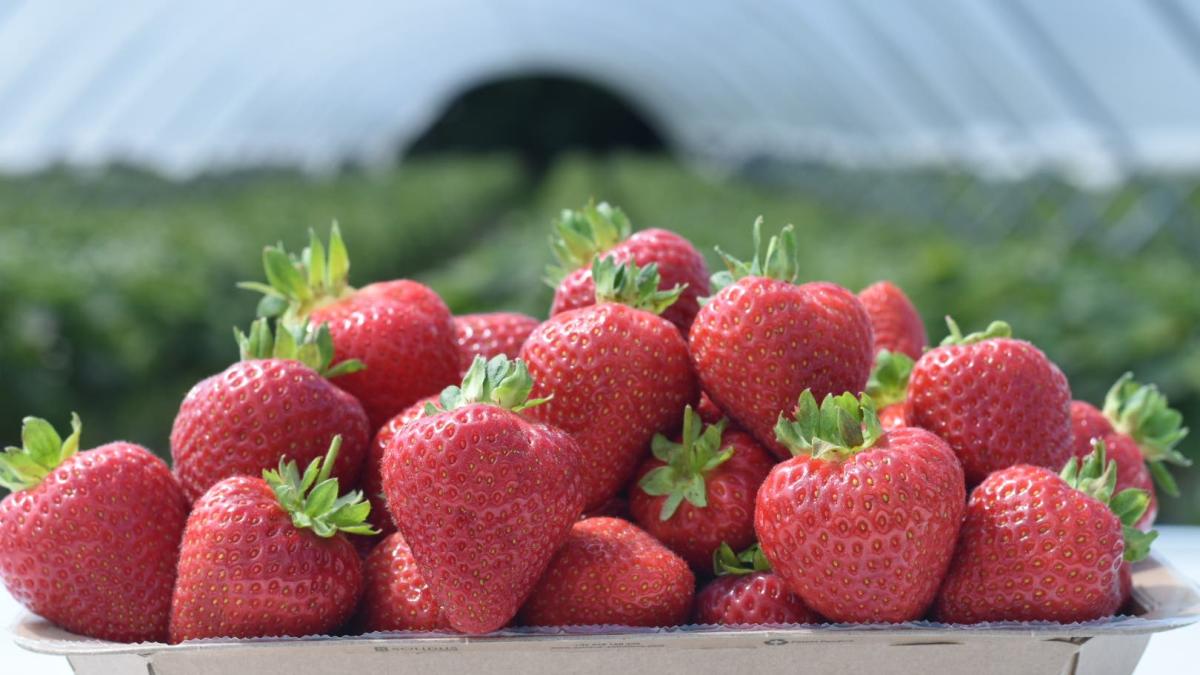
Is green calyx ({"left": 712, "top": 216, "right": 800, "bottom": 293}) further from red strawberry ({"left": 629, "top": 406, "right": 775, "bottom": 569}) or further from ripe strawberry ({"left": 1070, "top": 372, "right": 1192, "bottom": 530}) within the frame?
ripe strawberry ({"left": 1070, "top": 372, "right": 1192, "bottom": 530})

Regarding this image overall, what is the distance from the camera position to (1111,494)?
125 centimetres

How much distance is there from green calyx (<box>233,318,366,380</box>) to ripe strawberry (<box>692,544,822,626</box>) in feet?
1.36

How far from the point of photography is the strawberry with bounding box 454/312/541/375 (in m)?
1.51

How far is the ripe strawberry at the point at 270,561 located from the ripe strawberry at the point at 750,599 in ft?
0.99

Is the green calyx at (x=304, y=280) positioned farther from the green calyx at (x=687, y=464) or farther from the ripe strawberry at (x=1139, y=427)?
the ripe strawberry at (x=1139, y=427)

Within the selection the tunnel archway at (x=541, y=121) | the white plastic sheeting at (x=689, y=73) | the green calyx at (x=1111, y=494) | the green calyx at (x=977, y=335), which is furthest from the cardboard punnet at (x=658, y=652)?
the tunnel archway at (x=541, y=121)

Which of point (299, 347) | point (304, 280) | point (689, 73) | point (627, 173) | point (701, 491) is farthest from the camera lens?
point (689, 73)

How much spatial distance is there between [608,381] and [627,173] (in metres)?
21.9

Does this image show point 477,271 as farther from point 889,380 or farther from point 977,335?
point 977,335

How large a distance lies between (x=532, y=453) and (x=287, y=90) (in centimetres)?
2439

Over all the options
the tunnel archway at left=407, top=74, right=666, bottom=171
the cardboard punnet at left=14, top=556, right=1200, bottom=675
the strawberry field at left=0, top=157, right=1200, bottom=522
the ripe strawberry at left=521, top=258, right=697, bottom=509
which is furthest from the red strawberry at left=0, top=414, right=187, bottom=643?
the tunnel archway at left=407, top=74, right=666, bottom=171

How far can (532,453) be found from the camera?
113cm

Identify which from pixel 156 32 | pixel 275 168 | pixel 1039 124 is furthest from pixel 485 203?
pixel 1039 124

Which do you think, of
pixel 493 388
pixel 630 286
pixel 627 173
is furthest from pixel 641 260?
pixel 627 173
